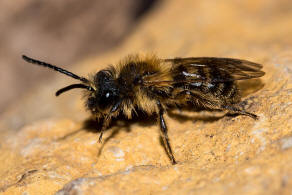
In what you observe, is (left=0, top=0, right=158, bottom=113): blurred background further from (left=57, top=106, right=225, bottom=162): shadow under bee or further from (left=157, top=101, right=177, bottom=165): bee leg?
(left=157, top=101, right=177, bottom=165): bee leg

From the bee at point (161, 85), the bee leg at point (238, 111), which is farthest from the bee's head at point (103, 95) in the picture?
the bee leg at point (238, 111)

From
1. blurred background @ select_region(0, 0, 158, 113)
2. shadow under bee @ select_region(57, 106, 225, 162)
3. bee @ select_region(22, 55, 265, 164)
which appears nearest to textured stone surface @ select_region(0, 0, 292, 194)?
shadow under bee @ select_region(57, 106, 225, 162)

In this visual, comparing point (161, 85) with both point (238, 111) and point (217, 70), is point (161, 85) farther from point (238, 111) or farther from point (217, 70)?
point (238, 111)

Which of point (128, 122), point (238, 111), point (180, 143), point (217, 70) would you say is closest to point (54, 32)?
point (128, 122)

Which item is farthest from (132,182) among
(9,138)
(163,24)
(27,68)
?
(27,68)

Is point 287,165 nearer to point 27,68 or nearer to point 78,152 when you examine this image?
point 78,152
